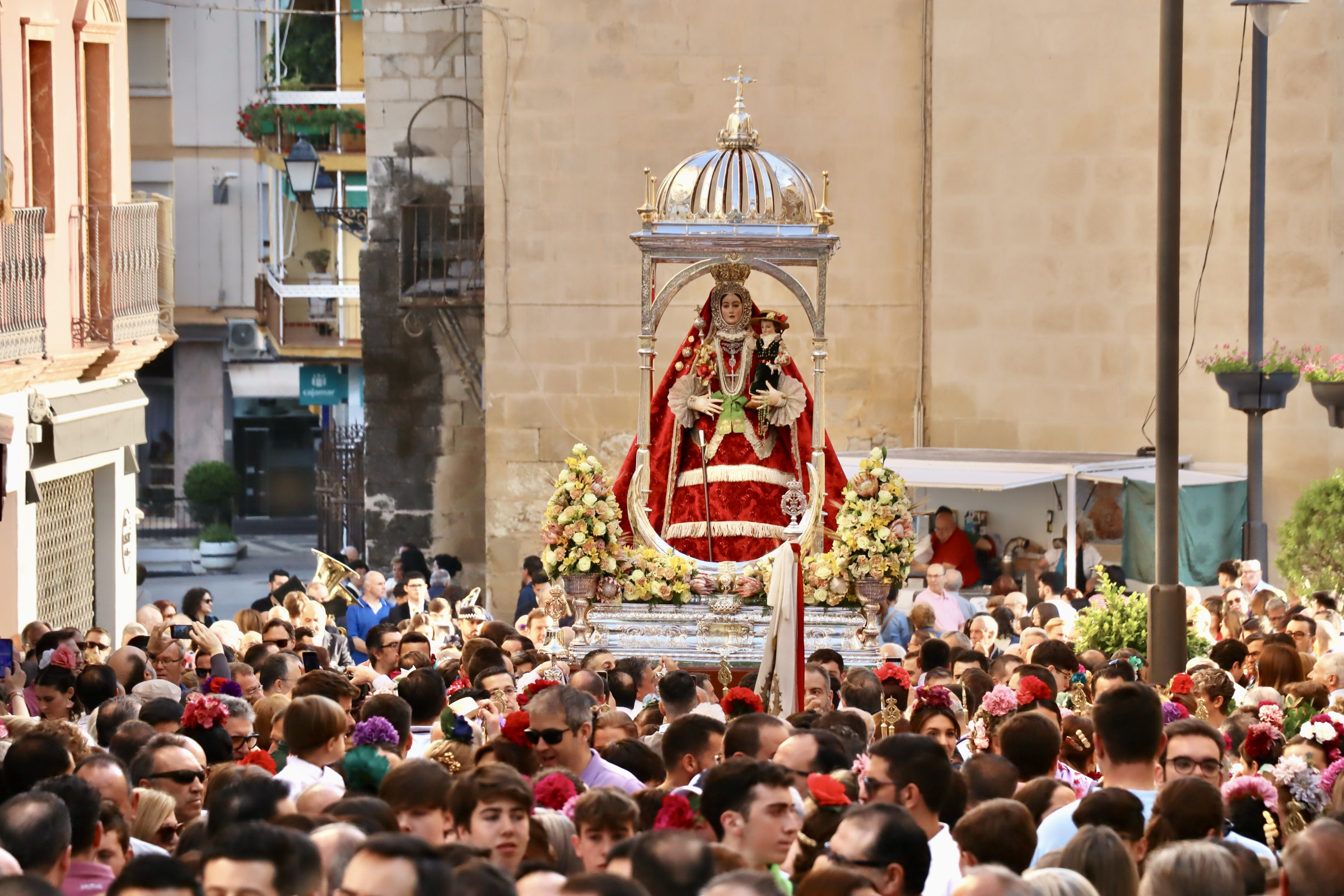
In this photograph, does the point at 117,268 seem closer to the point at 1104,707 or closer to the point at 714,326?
the point at 714,326

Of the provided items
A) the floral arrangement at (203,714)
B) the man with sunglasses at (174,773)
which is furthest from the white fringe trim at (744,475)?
the man with sunglasses at (174,773)

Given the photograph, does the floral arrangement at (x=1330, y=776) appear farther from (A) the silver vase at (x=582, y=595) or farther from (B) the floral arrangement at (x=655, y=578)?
(A) the silver vase at (x=582, y=595)

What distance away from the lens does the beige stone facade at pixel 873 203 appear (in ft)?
64.3

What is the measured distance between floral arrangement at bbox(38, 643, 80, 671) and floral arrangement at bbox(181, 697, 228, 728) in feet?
7.25

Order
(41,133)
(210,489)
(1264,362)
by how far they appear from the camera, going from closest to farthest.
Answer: (1264,362) → (41,133) → (210,489)

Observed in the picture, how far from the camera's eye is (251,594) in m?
25.7

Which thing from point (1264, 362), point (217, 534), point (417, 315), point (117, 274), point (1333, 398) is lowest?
point (217, 534)

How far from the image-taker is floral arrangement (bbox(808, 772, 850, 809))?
6035 mm

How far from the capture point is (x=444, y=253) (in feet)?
70.0

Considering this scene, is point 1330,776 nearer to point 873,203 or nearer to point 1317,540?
point 1317,540

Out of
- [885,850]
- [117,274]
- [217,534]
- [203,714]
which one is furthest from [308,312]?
[885,850]

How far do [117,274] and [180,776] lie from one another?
11444mm

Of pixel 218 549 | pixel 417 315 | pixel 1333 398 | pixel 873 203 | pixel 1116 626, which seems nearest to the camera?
pixel 1116 626

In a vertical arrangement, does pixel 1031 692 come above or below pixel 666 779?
above
